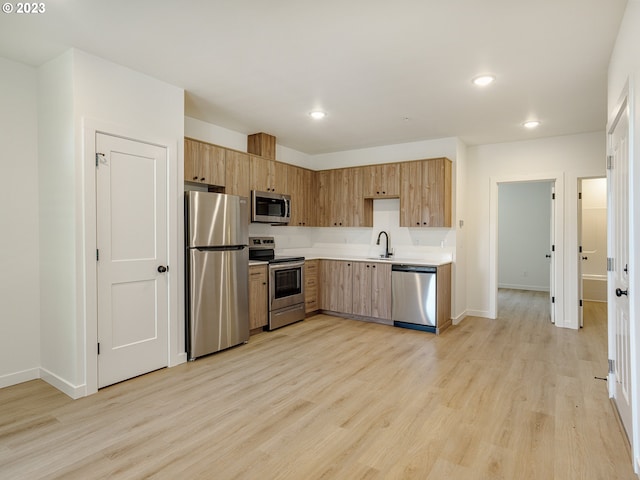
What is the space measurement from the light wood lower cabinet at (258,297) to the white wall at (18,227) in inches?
82.4

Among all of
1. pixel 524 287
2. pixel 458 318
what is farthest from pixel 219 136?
pixel 524 287

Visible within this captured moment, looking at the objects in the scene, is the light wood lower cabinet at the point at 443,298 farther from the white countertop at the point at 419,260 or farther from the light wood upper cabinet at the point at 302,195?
the light wood upper cabinet at the point at 302,195

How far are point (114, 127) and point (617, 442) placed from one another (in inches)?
169

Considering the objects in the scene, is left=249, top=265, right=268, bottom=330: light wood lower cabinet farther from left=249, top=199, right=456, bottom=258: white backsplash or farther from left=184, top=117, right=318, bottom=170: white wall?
left=184, top=117, right=318, bottom=170: white wall

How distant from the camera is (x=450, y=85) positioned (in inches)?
134

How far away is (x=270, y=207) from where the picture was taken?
5.14 meters

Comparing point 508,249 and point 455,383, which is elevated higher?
point 508,249

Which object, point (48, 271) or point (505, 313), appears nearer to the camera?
point (48, 271)

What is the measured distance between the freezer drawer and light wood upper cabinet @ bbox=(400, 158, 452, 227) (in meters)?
2.51

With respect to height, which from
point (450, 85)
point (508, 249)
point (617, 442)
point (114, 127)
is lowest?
point (617, 442)

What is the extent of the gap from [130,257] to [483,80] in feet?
11.5

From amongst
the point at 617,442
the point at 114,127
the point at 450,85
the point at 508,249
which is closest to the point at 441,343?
the point at 617,442

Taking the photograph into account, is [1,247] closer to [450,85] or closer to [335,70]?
[335,70]

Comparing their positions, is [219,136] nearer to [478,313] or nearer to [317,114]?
[317,114]
